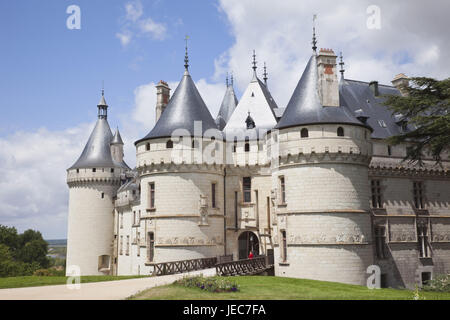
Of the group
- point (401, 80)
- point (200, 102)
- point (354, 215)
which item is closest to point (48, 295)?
point (354, 215)

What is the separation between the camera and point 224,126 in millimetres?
37719

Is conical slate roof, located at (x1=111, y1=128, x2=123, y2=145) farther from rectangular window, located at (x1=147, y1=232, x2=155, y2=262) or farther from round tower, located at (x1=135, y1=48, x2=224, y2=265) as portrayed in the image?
rectangular window, located at (x1=147, y1=232, x2=155, y2=262)

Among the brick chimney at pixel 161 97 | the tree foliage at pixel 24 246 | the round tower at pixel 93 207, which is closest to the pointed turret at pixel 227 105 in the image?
the brick chimney at pixel 161 97

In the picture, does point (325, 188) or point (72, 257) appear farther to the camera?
point (72, 257)

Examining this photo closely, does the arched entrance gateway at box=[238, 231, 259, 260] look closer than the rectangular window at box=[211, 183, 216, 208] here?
No

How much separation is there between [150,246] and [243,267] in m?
7.20

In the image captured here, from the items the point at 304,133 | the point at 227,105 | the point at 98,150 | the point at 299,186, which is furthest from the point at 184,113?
the point at 98,150

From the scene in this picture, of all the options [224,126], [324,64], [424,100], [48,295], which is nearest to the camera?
[48,295]

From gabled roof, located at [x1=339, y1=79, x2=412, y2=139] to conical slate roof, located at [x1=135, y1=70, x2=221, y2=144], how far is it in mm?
10747

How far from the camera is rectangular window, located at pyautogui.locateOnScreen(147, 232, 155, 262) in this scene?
29.3m

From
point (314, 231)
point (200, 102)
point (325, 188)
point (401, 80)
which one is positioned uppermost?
point (401, 80)

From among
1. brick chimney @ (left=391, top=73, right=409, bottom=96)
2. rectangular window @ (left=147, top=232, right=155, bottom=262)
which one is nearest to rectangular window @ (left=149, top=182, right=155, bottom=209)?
rectangular window @ (left=147, top=232, right=155, bottom=262)
